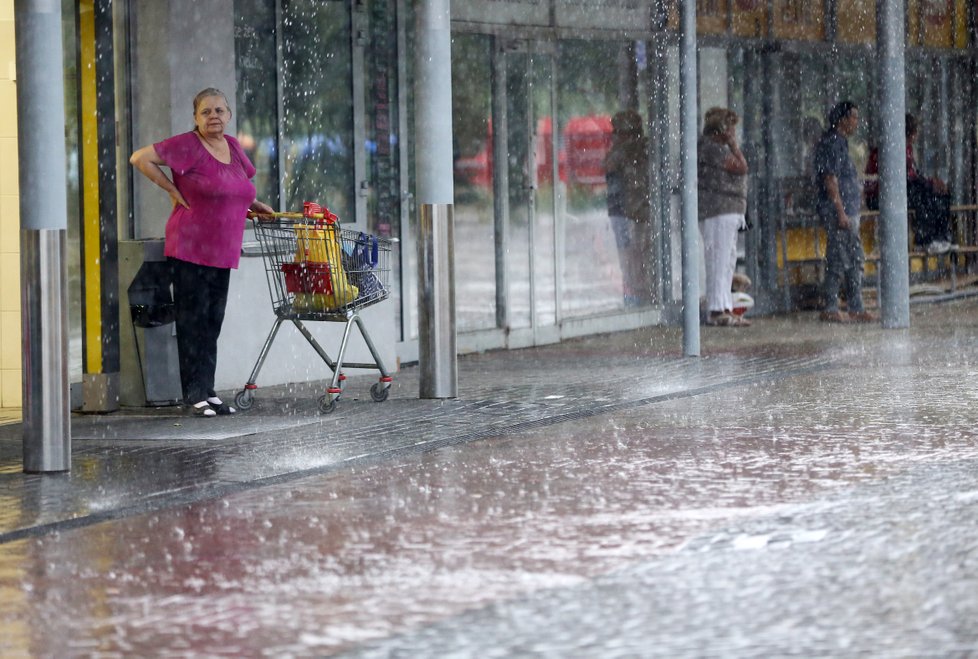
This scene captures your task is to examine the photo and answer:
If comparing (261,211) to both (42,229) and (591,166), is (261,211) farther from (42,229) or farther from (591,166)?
(591,166)

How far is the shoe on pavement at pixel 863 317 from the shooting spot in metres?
19.3

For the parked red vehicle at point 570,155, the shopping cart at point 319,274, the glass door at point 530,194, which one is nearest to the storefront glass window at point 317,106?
the parked red vehicle at point 570,155

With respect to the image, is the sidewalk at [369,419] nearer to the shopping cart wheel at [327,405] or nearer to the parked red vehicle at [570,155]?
the shopping cart wheel at [327,405]

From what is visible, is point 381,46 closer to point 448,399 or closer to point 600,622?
point 448,399

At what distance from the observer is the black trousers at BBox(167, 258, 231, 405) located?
11.8 m

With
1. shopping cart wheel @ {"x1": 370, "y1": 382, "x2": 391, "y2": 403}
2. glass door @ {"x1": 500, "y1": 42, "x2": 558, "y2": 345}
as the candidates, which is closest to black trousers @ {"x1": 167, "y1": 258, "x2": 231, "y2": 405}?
shopping cart wheel @ {"x1": 370, "y1": 382, "x2": 391, "y2": 403}

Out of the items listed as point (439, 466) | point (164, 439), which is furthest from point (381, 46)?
point (439, 466)

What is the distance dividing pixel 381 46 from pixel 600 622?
9.91m

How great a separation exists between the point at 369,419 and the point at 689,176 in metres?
5.14

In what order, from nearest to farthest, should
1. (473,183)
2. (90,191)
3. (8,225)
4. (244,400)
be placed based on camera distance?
(244,400) < (90,191) < (8,225) < (473,183)

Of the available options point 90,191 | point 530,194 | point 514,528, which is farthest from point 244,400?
point 530,194

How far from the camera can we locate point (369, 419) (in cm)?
1151

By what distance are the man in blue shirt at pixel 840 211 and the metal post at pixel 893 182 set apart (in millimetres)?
895

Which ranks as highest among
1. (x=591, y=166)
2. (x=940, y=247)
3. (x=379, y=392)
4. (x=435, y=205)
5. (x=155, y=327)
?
(x=591, y=166)
